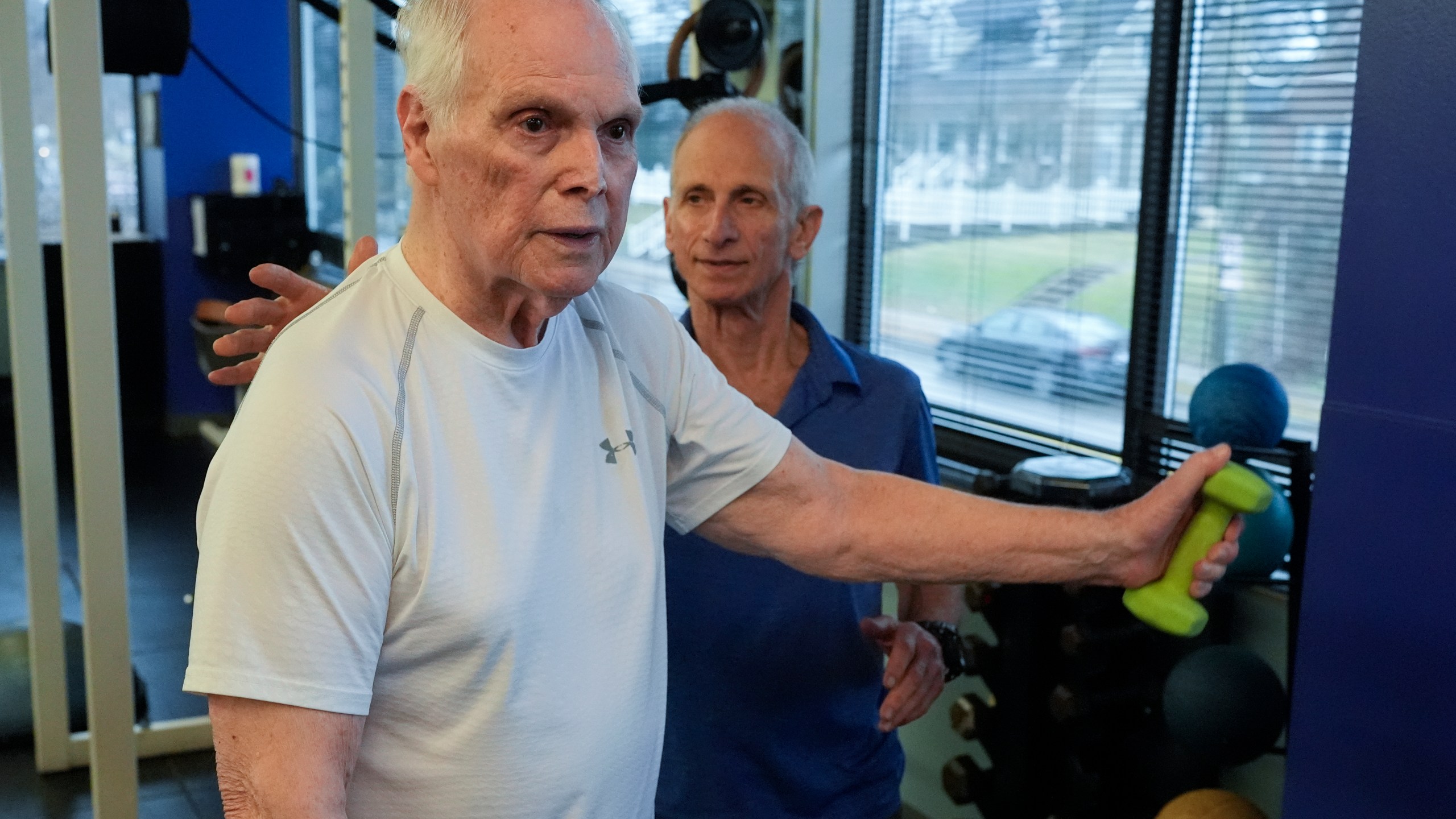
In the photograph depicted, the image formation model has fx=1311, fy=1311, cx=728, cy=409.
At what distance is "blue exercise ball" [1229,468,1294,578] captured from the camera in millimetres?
2002

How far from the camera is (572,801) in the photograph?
106 centimetres

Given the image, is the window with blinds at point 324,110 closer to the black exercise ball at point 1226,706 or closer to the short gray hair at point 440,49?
the black exercise ball at point 1226,706

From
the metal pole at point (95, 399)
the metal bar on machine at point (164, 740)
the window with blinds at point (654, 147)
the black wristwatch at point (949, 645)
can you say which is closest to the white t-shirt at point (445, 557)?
the black wristwatch at point (949, 645)

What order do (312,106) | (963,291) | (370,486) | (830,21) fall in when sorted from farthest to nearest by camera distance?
(312,106), (830,21), (963,291), (370,486)

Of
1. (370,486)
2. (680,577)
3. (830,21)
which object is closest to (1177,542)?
(680,577)

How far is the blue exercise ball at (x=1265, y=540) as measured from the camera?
2.00 meters

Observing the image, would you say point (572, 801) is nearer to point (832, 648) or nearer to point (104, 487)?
point (832, 648)

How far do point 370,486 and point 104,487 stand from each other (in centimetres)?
180

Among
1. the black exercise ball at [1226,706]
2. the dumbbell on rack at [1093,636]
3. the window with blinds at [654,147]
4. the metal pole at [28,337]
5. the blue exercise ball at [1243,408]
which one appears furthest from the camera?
the window with blinds at [654,147]

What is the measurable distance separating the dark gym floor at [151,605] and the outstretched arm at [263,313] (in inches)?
49.4

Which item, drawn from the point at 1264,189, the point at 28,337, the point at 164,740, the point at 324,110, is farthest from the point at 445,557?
the point at 324,110

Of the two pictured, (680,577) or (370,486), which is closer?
(370,486)

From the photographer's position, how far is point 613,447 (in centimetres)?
114

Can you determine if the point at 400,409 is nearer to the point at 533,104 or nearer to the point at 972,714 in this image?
the point at 533,104
